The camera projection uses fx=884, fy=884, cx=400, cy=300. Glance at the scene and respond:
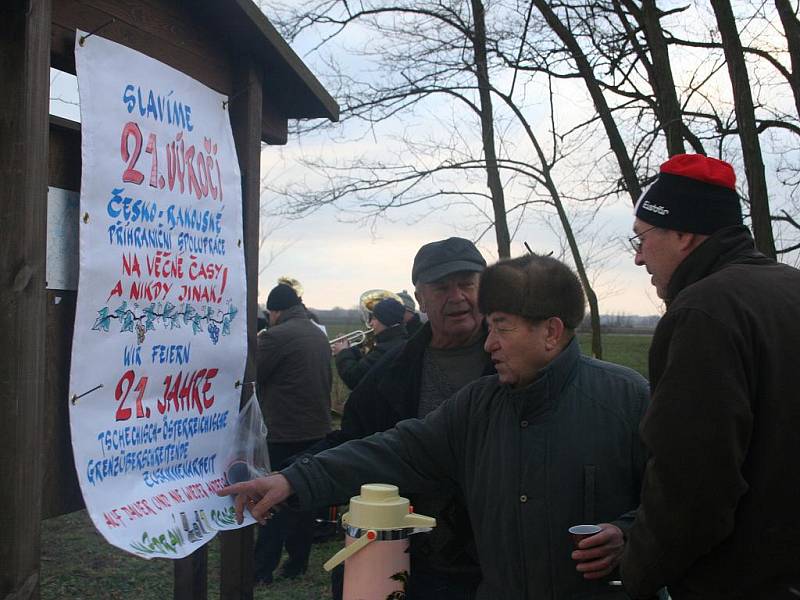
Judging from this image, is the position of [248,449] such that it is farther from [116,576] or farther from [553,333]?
[116,576]

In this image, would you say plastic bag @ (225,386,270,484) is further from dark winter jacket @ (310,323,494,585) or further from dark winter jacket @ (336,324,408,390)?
dark winter jacket @ (336,324,408,390)

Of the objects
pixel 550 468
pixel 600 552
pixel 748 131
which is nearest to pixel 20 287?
pixel 550 468

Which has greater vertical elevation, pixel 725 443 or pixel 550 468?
pixel 725 443

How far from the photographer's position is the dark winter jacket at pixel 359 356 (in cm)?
606

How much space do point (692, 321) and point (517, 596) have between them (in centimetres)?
90

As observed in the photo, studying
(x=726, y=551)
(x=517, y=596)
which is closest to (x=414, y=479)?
(x=517, y=596)

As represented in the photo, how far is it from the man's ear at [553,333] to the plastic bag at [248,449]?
100cm

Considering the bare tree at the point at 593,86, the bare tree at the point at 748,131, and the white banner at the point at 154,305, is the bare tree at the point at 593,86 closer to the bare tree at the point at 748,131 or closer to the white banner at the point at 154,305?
the bare tree at the point at 748,131

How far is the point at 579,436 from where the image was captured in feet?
7.72

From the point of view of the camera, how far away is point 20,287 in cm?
188

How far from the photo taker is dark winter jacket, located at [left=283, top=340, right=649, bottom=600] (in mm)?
2303

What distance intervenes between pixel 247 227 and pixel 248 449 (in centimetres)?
76

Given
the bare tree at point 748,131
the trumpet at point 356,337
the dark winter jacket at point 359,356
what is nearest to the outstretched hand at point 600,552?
the dark winter jacket at point 359,356

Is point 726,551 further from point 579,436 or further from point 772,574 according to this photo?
point 579,436
